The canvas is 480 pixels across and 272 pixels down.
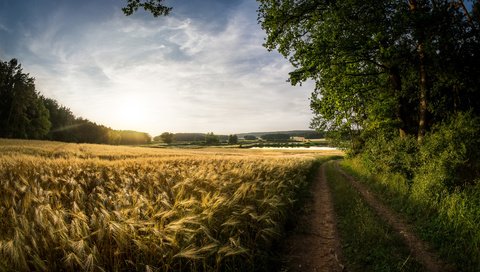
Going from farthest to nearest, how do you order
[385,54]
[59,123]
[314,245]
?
[59,123]
[385,54]
[314,245]

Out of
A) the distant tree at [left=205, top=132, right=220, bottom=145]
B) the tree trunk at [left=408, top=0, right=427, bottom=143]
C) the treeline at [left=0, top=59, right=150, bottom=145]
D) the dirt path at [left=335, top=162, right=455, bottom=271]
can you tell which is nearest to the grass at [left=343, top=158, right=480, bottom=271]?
the dirt path at [left=335, top=162, right=455, bottom=271]

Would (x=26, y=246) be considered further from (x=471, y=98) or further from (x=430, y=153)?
(x=471, y=98)

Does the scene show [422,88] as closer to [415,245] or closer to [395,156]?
[395,156]

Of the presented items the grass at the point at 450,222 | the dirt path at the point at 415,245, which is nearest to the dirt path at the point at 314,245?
the dirt path at the point at 415,245

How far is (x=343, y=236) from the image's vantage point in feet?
20.7

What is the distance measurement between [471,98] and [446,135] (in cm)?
461

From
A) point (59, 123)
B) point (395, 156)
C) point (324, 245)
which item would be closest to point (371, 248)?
point (324, 245)

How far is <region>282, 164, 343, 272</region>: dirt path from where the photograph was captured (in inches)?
192

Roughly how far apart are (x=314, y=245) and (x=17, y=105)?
80.7 metres

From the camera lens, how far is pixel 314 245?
5809 mm

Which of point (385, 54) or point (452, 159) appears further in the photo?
point (385, 54)

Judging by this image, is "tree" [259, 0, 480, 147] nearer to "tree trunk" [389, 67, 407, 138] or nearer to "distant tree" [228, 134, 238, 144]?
"tree trunk" [389, 67, 407, 138]

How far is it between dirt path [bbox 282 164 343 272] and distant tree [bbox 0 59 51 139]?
78.9 metres

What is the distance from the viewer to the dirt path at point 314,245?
16.0ft
